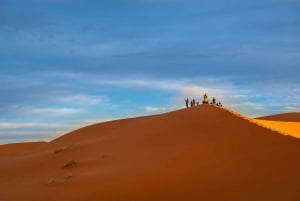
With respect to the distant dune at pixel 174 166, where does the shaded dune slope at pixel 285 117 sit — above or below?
above

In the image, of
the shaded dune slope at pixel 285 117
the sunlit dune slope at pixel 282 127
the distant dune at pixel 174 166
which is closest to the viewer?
the distant dune at pixel 174 166

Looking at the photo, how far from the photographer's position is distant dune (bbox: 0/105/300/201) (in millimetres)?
14031

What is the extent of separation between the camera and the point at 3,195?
16.2m

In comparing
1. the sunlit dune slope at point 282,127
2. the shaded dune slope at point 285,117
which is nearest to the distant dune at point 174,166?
the sunlit dune slope at point 282,127

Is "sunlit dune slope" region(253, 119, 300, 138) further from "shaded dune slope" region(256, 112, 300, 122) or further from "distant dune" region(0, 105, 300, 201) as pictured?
"shaded dune slope" region(256, 112, 300, 122)

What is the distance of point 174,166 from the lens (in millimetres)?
15883

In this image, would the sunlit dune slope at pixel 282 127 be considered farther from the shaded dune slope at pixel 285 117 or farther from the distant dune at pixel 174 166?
the shaded dune slope at pixel 285 117

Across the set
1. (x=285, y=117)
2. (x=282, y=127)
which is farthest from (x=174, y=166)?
(x=285, y=117)

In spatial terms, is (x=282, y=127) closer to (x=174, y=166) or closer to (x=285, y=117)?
(x=174, y=166)

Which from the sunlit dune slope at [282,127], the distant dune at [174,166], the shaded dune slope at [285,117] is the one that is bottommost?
the distant dune at [174,166]

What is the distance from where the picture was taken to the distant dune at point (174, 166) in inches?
552

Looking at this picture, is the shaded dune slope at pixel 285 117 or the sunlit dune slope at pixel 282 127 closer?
the sunlit dune slope at pixel 282 127

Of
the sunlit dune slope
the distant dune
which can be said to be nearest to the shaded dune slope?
the sunlit dune slope

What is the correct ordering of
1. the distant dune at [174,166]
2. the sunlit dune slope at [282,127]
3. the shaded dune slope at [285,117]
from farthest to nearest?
the shaded dune slope at [285,117] < the sunlit dune slope at [282,127] < the distant dune at [174,166]
